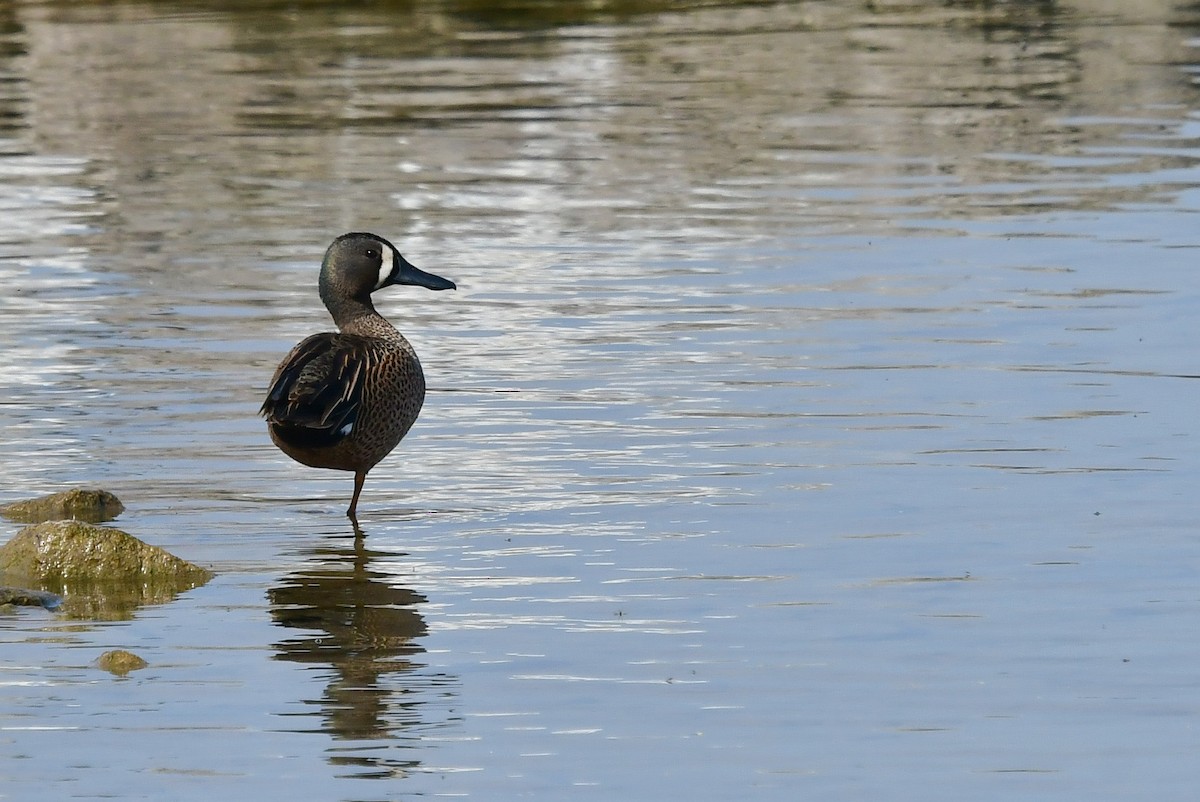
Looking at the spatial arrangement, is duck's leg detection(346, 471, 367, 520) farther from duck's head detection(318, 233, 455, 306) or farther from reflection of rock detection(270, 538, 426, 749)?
duck's head detection(318, 233, 455, 306)

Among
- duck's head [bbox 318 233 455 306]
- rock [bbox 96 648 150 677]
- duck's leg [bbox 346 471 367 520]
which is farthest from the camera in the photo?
duck's head [bbox 318 233 455 306]

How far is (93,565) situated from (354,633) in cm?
113

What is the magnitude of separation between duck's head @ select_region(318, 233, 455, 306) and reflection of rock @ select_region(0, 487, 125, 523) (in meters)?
1.45

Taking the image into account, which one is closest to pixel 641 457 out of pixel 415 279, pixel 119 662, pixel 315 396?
pixel 415 279

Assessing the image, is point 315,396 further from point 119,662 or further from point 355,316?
point 119,662

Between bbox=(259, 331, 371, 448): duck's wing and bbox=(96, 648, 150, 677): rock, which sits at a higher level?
bbox=(259, 331, 371, 448): duck's wing

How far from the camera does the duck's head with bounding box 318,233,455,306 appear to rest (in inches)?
398

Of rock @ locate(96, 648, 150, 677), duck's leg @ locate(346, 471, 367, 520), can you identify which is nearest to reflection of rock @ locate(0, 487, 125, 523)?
duck's leg @ locate(346, 471, 367, 520)

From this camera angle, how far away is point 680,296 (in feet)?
45.0

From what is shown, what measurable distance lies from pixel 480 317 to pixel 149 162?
8.01 metres

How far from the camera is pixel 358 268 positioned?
10133mm

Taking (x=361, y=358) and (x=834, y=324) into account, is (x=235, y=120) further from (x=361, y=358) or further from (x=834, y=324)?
(x=361, y=358)

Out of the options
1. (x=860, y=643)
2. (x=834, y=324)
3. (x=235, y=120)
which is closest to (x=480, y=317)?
(x=834, y=324)

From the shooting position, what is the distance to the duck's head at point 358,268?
10.1m
